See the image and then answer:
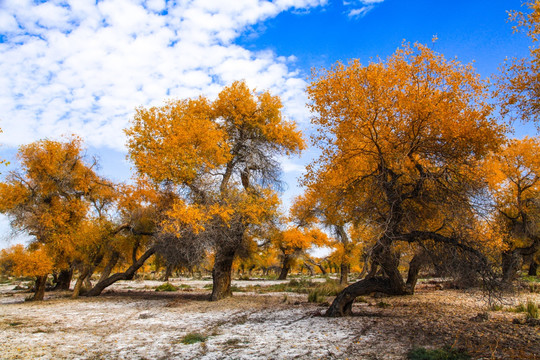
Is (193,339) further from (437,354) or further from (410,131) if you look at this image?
(410,131)

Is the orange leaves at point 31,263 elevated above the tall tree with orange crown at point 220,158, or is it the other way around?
the tall tree with orange crown at point 220,158

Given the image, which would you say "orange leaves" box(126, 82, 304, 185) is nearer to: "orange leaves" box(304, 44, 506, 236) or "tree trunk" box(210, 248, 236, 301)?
"tree trunk" box(210, 248, 236, 301)

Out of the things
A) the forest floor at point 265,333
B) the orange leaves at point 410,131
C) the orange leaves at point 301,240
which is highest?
the orange leaves at point 410,131

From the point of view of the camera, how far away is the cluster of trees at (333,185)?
29.3ft

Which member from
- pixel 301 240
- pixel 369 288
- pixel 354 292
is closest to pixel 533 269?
pixel 301 240

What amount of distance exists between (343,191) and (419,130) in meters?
2.76

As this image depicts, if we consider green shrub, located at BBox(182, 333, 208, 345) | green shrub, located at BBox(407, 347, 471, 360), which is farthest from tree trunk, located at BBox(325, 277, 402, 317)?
green shrub, located at BBox(182, 333, 208, 345)

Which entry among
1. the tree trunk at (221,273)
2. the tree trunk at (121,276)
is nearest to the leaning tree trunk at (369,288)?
the tree trunk at (221,273)

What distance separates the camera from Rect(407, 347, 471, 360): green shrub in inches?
228

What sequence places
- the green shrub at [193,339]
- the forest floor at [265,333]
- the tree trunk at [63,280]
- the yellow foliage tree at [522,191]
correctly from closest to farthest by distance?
the forest floor at [265,333] < the green shrub at [193,339] < the yellow foliage tree at [522,191] < the tree trunk at [63,280]

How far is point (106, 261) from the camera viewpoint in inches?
787

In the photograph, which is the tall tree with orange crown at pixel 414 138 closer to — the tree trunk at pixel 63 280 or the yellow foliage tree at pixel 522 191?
the yellow foliage tree at pixel 522 191

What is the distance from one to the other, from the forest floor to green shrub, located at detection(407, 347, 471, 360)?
191mm

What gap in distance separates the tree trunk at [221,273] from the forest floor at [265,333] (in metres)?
2.76
